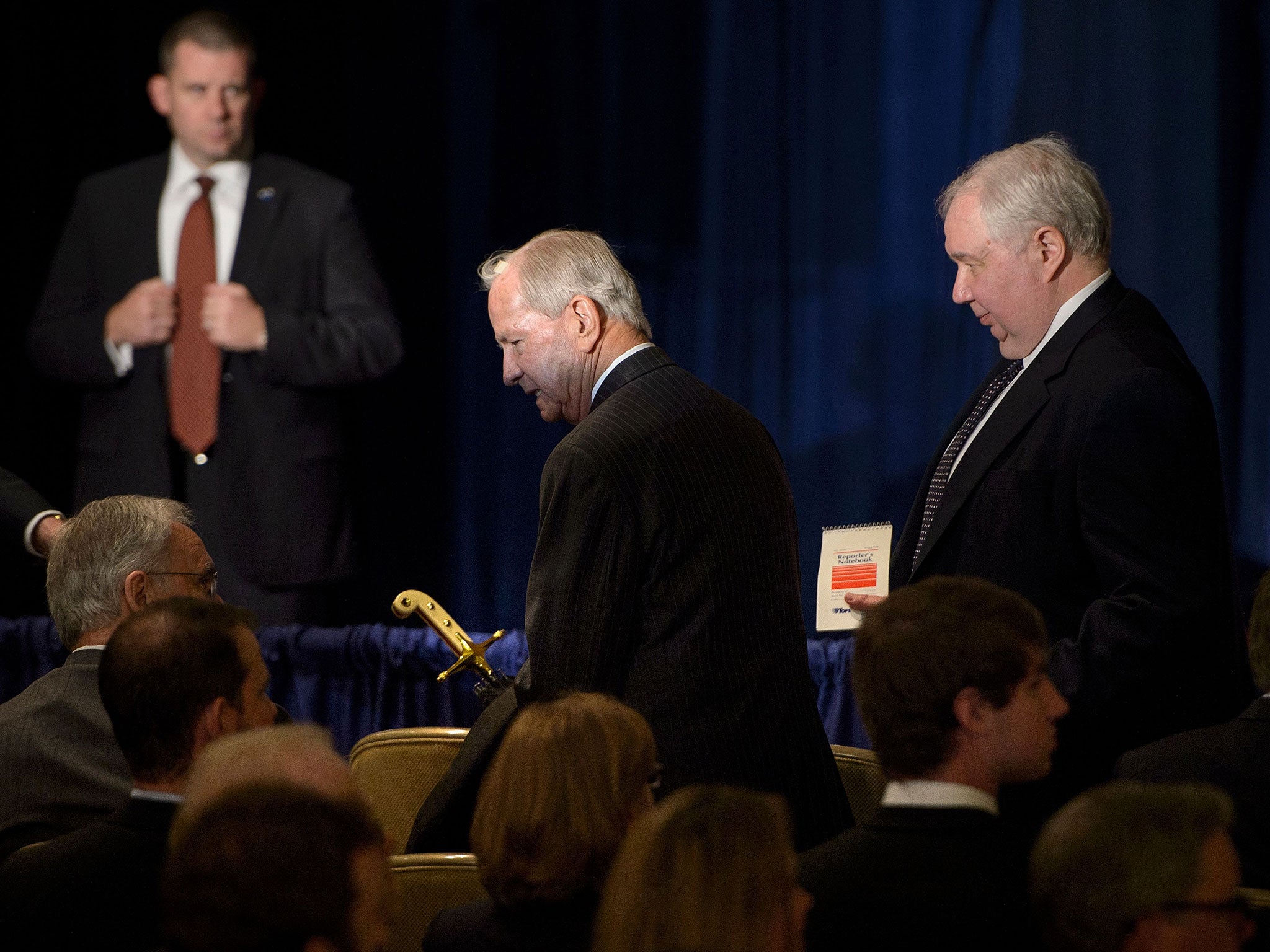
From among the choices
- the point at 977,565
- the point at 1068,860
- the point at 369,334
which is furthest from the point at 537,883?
the point at 369,334

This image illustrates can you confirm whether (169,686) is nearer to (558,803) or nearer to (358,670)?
(558,803)

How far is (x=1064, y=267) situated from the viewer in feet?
9.22

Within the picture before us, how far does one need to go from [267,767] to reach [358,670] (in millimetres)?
3115

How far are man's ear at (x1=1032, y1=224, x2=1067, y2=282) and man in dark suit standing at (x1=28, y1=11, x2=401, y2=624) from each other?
3.25m

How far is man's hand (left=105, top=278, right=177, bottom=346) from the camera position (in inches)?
214

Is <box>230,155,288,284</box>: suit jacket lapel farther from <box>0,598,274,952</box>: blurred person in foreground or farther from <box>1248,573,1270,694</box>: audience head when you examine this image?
<box>1248,573,1270,694</box>: audience head

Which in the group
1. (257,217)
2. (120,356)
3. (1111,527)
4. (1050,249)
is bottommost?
(1111,527)

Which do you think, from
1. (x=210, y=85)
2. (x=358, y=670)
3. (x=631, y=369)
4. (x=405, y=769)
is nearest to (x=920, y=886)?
(x=631, y=369)

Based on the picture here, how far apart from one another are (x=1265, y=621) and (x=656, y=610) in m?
0.99

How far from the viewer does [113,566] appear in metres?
2.78

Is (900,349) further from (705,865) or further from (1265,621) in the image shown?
(705,865)

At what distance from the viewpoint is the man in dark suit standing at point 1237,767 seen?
2.18m

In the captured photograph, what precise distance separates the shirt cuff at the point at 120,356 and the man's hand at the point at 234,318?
0.34 metres

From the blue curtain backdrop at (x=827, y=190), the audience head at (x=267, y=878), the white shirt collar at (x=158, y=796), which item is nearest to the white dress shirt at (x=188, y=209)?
the blue curtain backdrop at (x=827, y=190)
